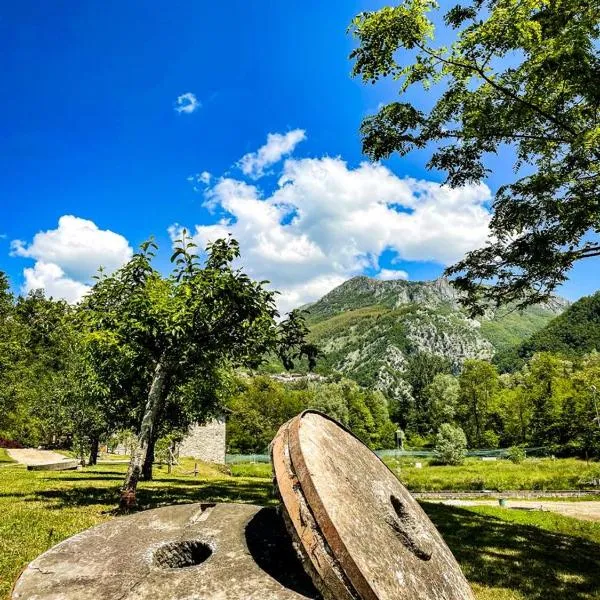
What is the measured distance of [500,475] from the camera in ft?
163

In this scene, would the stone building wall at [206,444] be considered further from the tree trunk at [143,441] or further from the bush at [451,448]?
the tree trunk at [143,441]

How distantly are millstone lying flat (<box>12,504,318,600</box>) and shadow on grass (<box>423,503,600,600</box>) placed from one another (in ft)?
16.6

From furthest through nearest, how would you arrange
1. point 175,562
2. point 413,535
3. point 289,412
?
point 289,412, point 175,562, point 413,535

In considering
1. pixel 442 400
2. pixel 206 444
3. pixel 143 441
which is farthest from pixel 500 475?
pixel 442 400

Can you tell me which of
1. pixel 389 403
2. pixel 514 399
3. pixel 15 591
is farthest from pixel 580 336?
pixel 15 591

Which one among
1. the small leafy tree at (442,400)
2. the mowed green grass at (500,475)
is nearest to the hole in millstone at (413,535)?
the mowed green grass at (500,475)

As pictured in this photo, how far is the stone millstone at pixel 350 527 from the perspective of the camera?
3.26 m

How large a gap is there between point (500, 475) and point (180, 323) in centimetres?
4963

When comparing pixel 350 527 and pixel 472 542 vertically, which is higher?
pixel 350 527

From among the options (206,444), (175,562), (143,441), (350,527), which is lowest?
(206,444)

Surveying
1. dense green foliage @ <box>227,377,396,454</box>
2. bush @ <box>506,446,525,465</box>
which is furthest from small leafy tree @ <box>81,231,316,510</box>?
dense green foliage @ <box>227,377,396,454</box>

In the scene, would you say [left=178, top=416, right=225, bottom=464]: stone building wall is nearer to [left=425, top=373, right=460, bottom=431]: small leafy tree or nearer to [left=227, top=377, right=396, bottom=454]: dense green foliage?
[left=227, top=377, right=396, bottom=454]: dense green foliage

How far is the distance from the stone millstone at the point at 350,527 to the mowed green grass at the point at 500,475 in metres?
25.7

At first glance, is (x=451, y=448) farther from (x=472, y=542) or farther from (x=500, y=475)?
(x=472, y=542)
